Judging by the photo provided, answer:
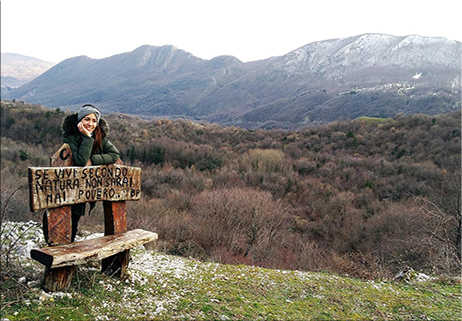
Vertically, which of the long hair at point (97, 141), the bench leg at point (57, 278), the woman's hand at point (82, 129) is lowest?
the bench leg at point (57, 278)

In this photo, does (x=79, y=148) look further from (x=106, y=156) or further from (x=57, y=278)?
(x=57, y=278)

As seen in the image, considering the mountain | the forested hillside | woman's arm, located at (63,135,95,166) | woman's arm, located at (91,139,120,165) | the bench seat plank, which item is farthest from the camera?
the mountain

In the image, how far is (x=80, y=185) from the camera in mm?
3533

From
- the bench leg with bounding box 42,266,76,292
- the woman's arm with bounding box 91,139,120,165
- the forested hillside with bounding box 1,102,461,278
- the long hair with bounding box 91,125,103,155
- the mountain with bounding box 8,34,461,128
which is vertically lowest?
the forested hillside with bounding box 1,102,461,278

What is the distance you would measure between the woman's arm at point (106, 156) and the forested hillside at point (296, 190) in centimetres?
474

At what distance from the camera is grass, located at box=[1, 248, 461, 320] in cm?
311

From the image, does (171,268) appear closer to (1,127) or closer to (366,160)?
(366,160)

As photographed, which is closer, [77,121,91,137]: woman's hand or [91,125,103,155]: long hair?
[77,121,91,137]: woman's hand

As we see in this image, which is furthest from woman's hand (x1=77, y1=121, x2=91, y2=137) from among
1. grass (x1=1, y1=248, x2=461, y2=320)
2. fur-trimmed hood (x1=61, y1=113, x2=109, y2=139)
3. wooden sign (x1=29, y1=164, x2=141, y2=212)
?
grass (x1=1, y1=248, x2=461, y2=320)

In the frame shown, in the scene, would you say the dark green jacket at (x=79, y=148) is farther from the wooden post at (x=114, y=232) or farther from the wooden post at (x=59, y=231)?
the wooden post at (x=114, y=232)

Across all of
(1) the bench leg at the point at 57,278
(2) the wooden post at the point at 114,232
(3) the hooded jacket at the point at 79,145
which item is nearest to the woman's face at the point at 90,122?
(3) the hooded jacket at the point at 79,145

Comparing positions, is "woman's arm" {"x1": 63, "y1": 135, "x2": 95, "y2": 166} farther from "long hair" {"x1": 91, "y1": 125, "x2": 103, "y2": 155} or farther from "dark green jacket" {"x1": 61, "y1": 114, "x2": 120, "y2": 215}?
"long hair" {"x1": 91, "y1": 125, "x2": 103, "y2": 155}

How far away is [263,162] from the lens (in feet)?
101

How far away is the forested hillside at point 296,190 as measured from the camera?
1135cm
